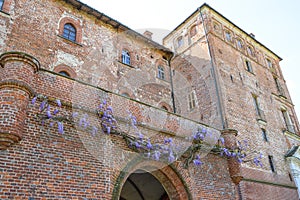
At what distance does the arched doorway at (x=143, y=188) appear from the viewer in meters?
10.8

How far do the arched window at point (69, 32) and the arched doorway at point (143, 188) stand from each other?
7986 millimetres

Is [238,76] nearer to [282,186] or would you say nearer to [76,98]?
[282,186]

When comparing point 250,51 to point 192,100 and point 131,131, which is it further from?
point 131,131

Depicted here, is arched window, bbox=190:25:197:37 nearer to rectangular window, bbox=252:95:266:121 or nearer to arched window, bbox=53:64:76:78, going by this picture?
rectangular window, bbox=252:95:266:121

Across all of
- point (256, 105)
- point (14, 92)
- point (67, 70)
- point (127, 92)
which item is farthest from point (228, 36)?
point (14, 92)

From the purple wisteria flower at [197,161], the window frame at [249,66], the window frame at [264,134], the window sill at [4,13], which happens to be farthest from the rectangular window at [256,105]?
the window sill at [4,13]

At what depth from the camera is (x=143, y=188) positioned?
11.2 metres

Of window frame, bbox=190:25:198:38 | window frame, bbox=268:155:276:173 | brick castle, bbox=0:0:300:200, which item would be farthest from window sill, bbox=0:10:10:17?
window frame, bbox=268:155:276:173

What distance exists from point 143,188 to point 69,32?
8.91 metres

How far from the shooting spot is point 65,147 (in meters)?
6.72

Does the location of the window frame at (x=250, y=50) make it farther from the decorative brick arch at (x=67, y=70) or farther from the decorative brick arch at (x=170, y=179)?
the decorative brick arch at (x=170, y=179)

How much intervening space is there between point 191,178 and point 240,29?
1572 centimetres

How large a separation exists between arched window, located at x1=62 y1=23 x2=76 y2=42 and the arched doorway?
26.2 feet

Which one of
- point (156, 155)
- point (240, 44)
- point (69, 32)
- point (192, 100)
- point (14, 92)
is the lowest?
point (156, 155)
